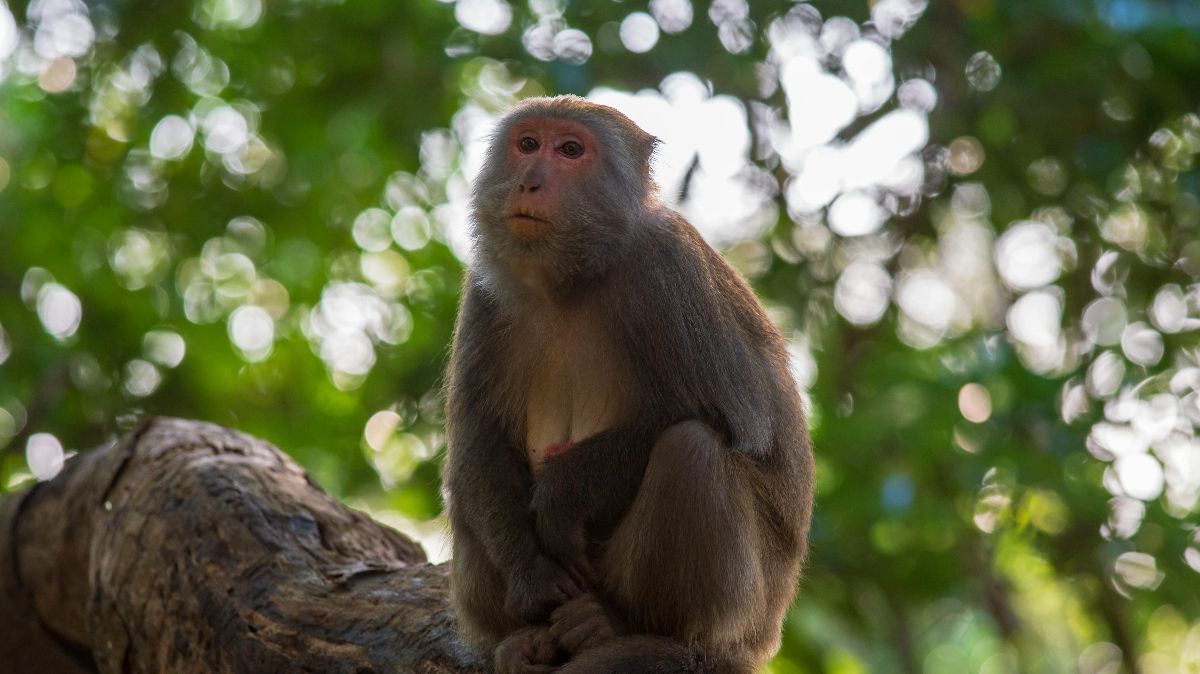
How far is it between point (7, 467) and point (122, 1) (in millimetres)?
4389

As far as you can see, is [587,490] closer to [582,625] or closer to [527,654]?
[582,625]

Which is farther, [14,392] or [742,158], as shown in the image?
[14,392]

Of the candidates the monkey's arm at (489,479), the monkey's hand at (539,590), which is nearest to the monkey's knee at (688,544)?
the monkey's hand at (539,590)

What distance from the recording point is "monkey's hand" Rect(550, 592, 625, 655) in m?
4.51

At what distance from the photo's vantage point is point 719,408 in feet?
15.7

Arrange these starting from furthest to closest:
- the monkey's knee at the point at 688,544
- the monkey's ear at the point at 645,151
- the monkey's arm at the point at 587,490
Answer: the monkey's ear at the point at 645,151
the monkey's arm at the point at 587,490
the monkey's knee at the point at 688,544

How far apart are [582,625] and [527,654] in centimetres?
24

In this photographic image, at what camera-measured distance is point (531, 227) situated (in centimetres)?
484

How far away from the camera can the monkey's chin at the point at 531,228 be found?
4837 millimetres

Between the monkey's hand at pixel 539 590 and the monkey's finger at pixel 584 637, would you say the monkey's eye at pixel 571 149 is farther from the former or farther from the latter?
the monkey's finger at pixel 584 637

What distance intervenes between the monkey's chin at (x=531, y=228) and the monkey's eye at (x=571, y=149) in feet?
1.19

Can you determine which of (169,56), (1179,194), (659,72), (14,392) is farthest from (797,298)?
(14,392)

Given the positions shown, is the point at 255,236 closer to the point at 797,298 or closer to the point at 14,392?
the point at 14,392

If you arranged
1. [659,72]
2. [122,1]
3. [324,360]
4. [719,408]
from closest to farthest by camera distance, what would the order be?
[719,408] < [659,72] < [122,1] < [324,360]
